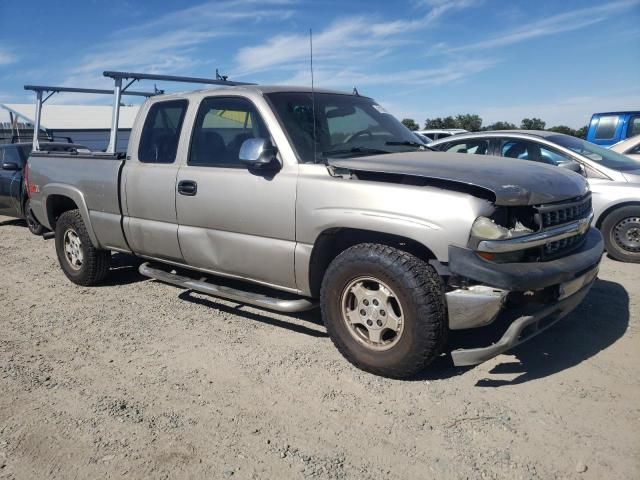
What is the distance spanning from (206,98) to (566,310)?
324cm

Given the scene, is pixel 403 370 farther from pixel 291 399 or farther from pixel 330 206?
pixel 330 206

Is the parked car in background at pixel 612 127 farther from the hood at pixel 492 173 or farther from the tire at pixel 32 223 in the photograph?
the tire at pixel 32 223

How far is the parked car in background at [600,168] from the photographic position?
6.44 meters

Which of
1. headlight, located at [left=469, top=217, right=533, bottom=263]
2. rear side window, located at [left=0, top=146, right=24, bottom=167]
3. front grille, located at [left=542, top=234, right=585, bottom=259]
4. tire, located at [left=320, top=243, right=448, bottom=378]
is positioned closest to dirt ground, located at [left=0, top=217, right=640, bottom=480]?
tire, located at [left=320, top=243, right=448, bottom=378]

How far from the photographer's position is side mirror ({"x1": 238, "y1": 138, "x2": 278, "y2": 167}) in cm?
380

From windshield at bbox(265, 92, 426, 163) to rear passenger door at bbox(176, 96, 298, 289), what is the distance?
20 cm

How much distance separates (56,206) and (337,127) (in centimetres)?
369

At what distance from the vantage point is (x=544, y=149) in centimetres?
709

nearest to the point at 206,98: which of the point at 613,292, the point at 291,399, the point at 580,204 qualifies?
the point at 291,399

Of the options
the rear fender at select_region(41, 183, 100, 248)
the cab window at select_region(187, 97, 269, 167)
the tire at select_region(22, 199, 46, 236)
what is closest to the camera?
the cab window at select_region(187, 97, 269, 167)

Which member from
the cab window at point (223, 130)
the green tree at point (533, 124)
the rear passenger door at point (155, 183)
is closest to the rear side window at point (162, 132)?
the rear passenger door at point (155, 183)

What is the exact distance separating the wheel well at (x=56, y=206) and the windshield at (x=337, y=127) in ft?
10.0

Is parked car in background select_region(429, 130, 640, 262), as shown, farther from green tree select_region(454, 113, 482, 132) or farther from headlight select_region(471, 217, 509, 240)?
green tree select_region(454, 113, 482, 132)

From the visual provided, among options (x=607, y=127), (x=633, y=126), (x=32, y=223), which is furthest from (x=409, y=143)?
(x=607, y=127)
